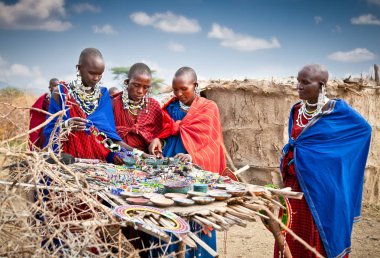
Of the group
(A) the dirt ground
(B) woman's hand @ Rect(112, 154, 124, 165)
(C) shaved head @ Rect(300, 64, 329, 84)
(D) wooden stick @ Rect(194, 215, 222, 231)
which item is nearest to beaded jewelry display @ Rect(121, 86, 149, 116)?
(B) woman's hand @ Rect(112, 154, 124, 165)

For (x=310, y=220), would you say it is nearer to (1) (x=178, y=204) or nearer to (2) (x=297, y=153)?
(2) (x=297, y=153)

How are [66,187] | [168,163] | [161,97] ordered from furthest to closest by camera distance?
1. [161,97]
2. [168,163]
3. [66,187]

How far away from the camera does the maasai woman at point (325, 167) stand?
3857 mm

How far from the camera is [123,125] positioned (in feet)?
14.4

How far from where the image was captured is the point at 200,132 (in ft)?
14.2

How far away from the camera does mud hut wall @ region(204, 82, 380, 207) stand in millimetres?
7113

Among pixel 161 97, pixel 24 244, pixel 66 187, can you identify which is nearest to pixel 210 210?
pixel 66 187

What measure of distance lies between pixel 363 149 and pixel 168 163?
1.94 m

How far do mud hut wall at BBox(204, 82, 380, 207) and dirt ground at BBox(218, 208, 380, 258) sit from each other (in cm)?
94

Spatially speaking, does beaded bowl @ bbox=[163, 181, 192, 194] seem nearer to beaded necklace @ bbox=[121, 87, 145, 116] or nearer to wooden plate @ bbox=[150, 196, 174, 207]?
wooden plate @ bbox=[150, 196, 174, 207]

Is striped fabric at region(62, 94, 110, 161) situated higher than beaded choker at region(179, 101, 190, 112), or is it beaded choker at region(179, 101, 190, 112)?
beaded choker at region(179, 101, 190, 112)

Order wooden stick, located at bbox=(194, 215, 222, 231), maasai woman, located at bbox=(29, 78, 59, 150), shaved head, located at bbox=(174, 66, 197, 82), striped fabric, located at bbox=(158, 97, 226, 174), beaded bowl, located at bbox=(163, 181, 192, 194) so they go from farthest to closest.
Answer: shaved head, located at bbox=(174, 66, 197, 82), striped fabric, located at bbox=(158, 97, 226, 174), maasai woman, located at bbox=(29, 78, 59, 150), beaded bowl, located at bbox=(163, 181, 192, 194), wooden stick, located at bbox=(194, 215, 222, 231)

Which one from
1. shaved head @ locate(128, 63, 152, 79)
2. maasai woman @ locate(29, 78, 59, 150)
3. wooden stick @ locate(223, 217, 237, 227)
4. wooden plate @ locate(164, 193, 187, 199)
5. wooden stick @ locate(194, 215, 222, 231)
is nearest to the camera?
wooden stick @ locate(194, 215, 222, 231)

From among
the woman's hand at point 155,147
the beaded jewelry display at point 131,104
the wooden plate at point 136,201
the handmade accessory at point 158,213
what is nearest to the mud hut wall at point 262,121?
Result: the beaded jewelry display at point 131,104
